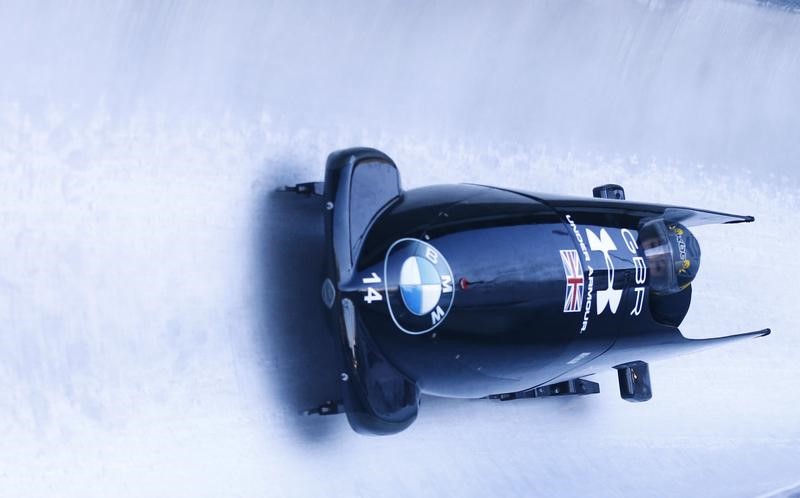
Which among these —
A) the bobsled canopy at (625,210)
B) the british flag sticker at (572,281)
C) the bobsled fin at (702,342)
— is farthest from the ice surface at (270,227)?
the british flag sticker at (572,281)

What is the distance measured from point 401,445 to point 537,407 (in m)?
0.97

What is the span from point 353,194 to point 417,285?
44cm

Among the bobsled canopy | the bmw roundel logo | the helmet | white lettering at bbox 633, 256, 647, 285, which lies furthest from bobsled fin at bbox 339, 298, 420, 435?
the helmet

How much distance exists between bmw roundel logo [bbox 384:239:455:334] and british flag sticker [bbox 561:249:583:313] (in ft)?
2.00

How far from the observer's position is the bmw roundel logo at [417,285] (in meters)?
3.32

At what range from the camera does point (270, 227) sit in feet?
12.4

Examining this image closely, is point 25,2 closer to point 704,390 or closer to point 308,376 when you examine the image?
point 308,376

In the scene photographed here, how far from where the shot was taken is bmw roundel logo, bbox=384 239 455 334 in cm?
332

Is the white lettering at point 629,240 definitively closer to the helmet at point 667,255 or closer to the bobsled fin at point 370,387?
the helmet at point 667,255

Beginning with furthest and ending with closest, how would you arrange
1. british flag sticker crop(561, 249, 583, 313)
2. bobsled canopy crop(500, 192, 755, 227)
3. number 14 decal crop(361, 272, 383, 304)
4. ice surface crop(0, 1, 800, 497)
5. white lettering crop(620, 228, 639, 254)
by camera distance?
1. white lettering crop(620, 228, 639, 254)
2. bobsled canopy crop(500, 192, 755, 227)
3. british flag sticker crop(561, 249, 583, 313)
4. number 14 decal crop(361, 272, 383, 304)
5. ice surface crop(0, 1, 800, 497)

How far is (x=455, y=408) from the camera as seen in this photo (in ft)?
14.5

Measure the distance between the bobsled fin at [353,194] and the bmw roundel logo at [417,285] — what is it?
0.51ft

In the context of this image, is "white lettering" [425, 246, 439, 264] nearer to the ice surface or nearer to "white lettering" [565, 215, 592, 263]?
the ice surface

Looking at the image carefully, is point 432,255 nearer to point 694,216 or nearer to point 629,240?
point 629,240
